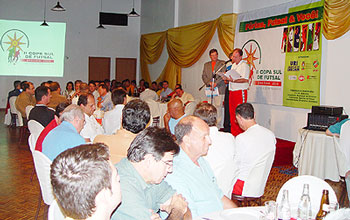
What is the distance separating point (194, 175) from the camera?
2592mm

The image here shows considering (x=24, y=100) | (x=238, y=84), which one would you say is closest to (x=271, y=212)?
(x=238, y=84)

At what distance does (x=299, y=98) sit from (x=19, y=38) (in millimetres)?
12232

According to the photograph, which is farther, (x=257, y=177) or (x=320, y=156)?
(x=320, y=156)

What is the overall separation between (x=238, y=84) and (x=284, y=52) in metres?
1.26

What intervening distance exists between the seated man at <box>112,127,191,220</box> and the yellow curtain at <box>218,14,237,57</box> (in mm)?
8156

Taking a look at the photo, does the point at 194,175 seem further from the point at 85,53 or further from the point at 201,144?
the point at 85,53

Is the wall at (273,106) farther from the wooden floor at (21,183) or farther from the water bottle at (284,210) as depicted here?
the water bottle at (284,210)

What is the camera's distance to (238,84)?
7773 mm

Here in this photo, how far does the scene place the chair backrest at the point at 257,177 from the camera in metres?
3.58

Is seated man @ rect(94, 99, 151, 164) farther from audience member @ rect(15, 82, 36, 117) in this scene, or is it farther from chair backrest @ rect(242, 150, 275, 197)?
audience member @ rect(15, 82, 36, 117)

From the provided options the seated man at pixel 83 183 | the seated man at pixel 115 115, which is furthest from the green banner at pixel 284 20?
the seated man at pixel 83 183

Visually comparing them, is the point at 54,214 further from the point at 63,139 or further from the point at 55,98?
the point at 55,98

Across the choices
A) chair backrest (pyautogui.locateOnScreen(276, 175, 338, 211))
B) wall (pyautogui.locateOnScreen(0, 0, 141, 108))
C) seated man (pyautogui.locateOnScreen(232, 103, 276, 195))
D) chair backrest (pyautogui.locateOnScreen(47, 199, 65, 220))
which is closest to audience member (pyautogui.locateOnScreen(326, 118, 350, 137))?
seated man (pyautogui.locateOnScreen(232, 103, 276, 195))

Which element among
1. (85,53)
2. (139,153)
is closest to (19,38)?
(85,53)
